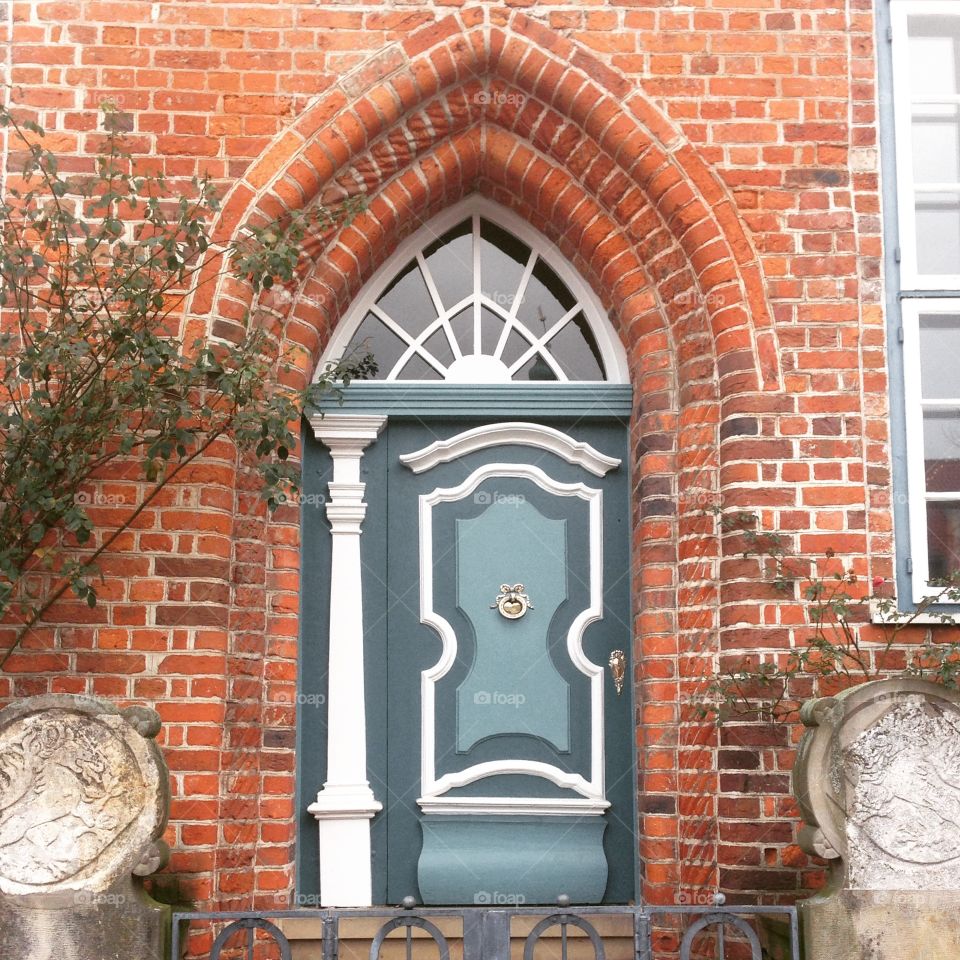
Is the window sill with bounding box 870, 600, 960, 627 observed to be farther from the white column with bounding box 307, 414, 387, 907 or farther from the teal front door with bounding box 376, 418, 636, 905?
the white column with bounding box 307, 414, 387, 907

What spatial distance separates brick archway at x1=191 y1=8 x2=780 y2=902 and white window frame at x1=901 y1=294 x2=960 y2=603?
22.1 inches

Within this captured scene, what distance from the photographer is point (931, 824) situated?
4086 millimetres

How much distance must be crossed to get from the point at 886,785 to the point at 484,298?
8.61 ft

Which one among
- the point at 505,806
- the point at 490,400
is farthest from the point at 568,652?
the point at 490,400

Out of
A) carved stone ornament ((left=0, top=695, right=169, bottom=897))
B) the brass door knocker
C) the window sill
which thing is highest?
the brass door knocker

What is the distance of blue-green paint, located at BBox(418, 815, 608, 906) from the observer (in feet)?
16.2

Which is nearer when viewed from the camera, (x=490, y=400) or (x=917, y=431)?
(x=917, y=431)

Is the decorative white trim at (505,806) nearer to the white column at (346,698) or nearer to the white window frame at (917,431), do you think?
the white column at (346,698)

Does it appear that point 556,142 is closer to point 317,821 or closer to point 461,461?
point 461,461

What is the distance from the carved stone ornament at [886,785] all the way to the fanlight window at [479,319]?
1948 mm

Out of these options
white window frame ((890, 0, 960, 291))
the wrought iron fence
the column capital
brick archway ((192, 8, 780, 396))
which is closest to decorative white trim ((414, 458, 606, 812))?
the column capital

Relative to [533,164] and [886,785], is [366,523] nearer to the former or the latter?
[533,164]

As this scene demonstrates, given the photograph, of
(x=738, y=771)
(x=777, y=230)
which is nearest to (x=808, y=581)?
(x=738, y=771)

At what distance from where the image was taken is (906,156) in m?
5.00
